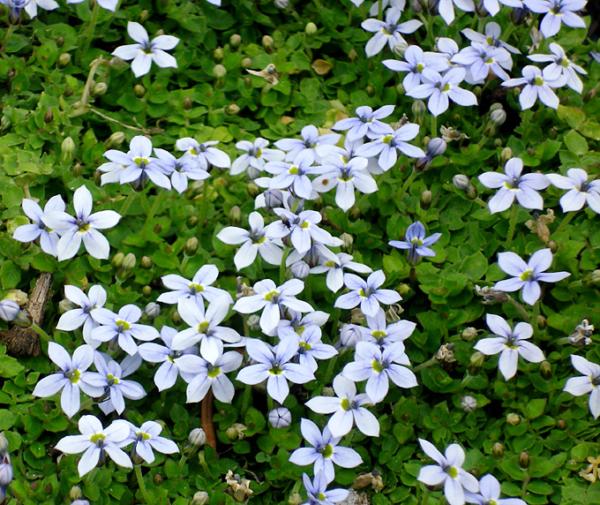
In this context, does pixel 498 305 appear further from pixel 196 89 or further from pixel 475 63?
pixel 196 89

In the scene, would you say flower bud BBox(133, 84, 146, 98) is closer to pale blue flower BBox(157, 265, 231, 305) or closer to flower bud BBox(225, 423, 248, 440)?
pale blue flower BBox(157, 265, 231, 305)

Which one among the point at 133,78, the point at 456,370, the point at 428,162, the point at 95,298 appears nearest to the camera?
the point at 95,298

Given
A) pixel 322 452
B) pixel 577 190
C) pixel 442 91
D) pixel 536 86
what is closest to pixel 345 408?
pixel 322 452

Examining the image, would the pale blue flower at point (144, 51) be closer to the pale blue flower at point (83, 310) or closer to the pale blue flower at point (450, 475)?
the pale blue flower at point (83, 310)

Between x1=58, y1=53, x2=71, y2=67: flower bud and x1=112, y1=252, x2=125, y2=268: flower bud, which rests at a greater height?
x1=58, y1=53, x2=71, y2=67: flower bud

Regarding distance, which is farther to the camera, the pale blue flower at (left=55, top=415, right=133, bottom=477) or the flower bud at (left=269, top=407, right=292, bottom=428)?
the flower bud at (left=269, top=407, right=292, bottom=428)

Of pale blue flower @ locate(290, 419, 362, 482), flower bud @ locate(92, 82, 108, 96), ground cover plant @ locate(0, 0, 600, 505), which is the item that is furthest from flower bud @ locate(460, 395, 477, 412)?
flower bud @ locate(92, 82, 108, 96)

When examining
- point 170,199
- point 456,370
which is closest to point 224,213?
point 170,199
